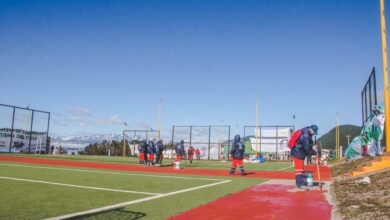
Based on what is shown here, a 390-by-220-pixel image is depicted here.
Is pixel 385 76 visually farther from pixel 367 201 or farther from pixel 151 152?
pixel 151 152

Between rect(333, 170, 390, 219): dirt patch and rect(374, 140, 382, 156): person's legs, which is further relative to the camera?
rect(374, 140, 382, 156): person's legs

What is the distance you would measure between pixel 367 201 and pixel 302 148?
351 centimetres

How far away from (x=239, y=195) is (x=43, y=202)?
4.62 m

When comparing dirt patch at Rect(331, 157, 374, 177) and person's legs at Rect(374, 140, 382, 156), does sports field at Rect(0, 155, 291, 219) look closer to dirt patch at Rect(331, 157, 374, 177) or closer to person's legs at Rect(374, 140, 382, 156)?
dirt patch at Rect(331, 157, 374, 177)

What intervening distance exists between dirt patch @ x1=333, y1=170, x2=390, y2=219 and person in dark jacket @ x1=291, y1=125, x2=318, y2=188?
139 centimetres

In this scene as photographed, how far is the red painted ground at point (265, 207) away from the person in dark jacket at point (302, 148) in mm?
965

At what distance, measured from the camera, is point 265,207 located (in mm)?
7555

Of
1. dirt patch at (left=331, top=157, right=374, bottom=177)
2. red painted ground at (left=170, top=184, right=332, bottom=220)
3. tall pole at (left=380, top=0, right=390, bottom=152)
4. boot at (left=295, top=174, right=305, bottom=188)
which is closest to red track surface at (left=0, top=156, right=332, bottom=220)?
red painted ground at (left=170, top=184, right=332, bottom=220)

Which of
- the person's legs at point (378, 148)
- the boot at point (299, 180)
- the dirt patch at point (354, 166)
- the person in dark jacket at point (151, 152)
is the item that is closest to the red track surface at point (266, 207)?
the boot at point (299, 180)

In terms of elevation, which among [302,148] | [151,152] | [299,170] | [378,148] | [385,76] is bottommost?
[299,170]

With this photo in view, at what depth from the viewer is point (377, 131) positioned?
1677 centimetres

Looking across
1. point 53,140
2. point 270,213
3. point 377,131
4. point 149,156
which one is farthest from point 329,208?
point 53,140

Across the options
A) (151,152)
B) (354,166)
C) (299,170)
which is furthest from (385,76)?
(151,152)

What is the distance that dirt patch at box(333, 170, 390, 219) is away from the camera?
608 centimetres
